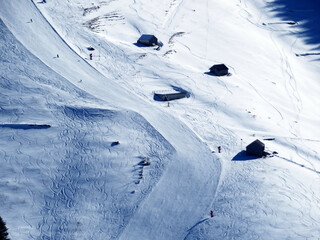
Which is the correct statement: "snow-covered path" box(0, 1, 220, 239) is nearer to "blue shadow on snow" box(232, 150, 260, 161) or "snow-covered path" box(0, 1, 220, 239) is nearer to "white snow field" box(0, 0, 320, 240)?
"white snow field" box(0, 0, 320, 240)

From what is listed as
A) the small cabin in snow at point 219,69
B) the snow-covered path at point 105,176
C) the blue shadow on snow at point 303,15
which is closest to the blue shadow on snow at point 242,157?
the snow-covered path at point 105,176

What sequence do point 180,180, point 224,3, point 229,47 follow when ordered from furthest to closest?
point 224,3
point 229,47
point 180,180

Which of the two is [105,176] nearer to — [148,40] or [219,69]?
[219,69]

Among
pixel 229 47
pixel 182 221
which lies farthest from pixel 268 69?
pixel 182 221

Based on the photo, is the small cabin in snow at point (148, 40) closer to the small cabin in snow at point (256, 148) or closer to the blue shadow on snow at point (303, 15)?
the small cabin in snow at point (256, 148)

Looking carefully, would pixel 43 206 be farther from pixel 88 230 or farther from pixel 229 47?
pixel 229 47

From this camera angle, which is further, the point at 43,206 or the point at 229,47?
the point at 229,47

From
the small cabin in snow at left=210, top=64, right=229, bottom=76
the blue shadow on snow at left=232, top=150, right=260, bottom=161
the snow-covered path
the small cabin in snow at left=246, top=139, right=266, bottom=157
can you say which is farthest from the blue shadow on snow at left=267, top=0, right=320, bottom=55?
the snow-covered path

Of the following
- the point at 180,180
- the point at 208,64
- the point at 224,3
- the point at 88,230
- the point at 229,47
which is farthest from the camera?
the point at 224,3
